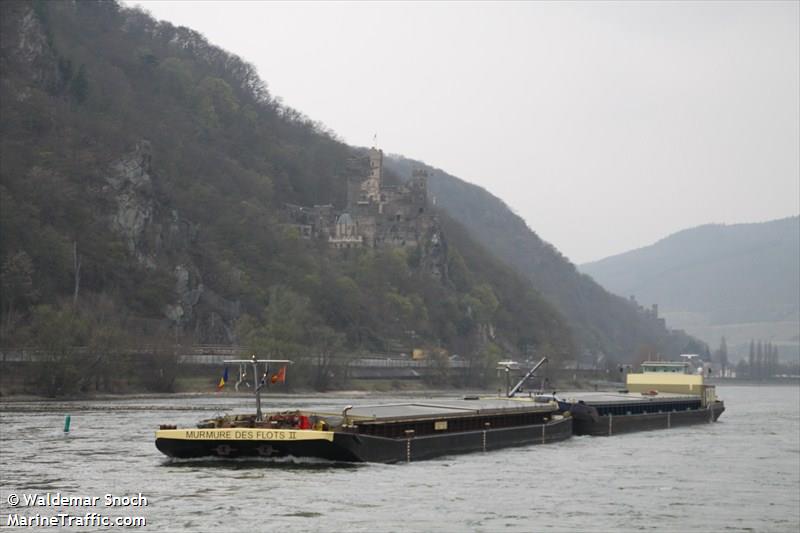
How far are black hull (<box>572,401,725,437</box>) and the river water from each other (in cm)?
1198

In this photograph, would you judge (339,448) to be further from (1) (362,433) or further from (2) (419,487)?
(2) (419,487)

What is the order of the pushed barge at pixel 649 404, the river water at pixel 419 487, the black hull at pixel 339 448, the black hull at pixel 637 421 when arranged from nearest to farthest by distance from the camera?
the river water at pixel 419 487 < the black hull at pixel 339 448 < the black hull at pixel 637 421 < the pushed barge at pixel 649 404

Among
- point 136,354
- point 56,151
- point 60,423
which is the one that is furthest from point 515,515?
point 56,151

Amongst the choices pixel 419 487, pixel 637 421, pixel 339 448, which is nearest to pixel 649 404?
pixel 637 421

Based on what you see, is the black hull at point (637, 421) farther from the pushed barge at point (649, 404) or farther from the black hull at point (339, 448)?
the black hull at point (339, 448)

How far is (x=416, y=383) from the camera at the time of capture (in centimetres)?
18600

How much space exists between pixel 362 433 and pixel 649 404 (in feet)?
157

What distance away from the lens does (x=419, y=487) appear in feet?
169

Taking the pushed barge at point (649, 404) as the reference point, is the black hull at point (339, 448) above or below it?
below

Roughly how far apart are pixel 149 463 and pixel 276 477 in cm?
750

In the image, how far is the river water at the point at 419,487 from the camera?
1683 inches

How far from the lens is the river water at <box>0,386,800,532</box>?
140 ft

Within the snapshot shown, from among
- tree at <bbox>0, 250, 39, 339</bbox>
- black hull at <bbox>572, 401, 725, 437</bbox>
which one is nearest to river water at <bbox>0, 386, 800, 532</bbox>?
black hull at <bbox>572, 401, 725, 437</bbox>

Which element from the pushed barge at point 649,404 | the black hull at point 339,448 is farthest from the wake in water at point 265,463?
the pushed barge at point 649,404
